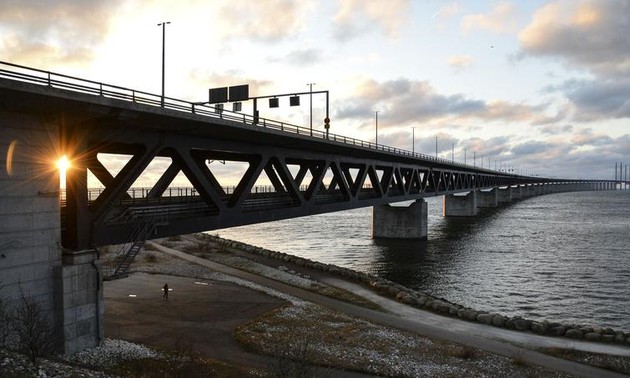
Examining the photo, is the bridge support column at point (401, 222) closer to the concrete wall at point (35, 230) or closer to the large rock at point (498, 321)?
the large rock at point (498, 321)

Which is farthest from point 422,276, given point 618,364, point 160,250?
point 160,250

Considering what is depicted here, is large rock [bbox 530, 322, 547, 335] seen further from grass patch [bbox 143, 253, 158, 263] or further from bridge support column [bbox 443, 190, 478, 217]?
bridge support column [bbox 443, 190, 478, 217]

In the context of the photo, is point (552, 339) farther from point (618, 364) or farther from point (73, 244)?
point (73, 244)

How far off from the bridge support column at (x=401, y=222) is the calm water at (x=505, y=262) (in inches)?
100

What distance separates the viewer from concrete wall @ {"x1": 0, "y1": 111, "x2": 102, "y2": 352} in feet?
61.2

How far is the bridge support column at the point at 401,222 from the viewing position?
76.3 metres

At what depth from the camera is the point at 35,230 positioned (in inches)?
773

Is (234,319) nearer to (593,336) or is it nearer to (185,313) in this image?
(185,313)

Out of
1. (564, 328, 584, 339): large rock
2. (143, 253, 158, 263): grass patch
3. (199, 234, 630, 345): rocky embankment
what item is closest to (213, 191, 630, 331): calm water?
(199, 234, 630, 345): rocky embankment

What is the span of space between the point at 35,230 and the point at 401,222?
210 ft

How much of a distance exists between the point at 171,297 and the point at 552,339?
26.1 metres

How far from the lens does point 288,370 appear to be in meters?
16.4

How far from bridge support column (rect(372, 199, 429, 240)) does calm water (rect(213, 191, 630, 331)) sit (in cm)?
255

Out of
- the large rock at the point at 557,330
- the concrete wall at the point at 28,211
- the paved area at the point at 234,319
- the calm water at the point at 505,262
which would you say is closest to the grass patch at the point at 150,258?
the paved area at the point at 234,319
